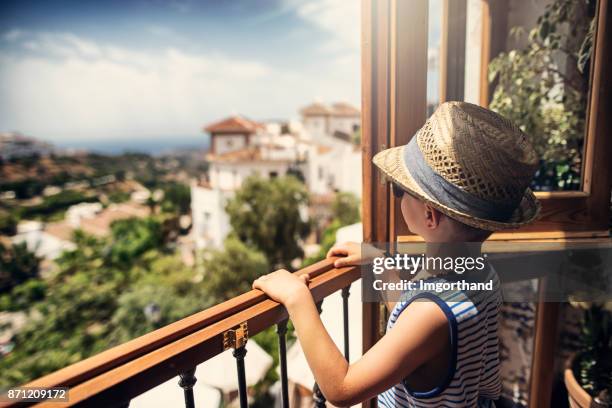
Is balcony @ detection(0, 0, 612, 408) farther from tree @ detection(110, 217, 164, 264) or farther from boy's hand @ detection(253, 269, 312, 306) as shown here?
tree @ detection(110, 217, 164, 264)

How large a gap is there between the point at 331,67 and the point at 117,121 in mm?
169393

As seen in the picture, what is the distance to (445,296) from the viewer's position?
2.64 feet

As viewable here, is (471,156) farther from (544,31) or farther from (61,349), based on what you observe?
(61,349)

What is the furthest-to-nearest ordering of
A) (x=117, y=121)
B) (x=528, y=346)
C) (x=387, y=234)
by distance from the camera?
(x=117, y=121) → (x=528, y=346) → (x=387, y=234)

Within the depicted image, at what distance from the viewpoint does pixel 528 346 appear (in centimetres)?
261

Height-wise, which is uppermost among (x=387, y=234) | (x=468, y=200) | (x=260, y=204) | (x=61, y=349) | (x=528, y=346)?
(x=468, y=200)

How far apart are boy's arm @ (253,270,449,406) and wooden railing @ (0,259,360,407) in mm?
191

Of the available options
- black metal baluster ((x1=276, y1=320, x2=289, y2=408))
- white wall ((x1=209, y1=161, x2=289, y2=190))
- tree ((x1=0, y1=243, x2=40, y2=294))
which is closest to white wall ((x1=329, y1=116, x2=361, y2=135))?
white wall ((x1=209, y1=161, x2=289, y2=190))

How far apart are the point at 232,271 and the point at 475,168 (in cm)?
1910

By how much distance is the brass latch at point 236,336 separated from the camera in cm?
90

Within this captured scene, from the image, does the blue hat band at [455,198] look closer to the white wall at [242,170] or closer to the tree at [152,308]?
the tree at [152,308]

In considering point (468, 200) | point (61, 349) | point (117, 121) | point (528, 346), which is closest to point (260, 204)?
point (61, 349)

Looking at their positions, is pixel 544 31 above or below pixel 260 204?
above

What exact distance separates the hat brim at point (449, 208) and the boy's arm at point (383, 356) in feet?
0.63
